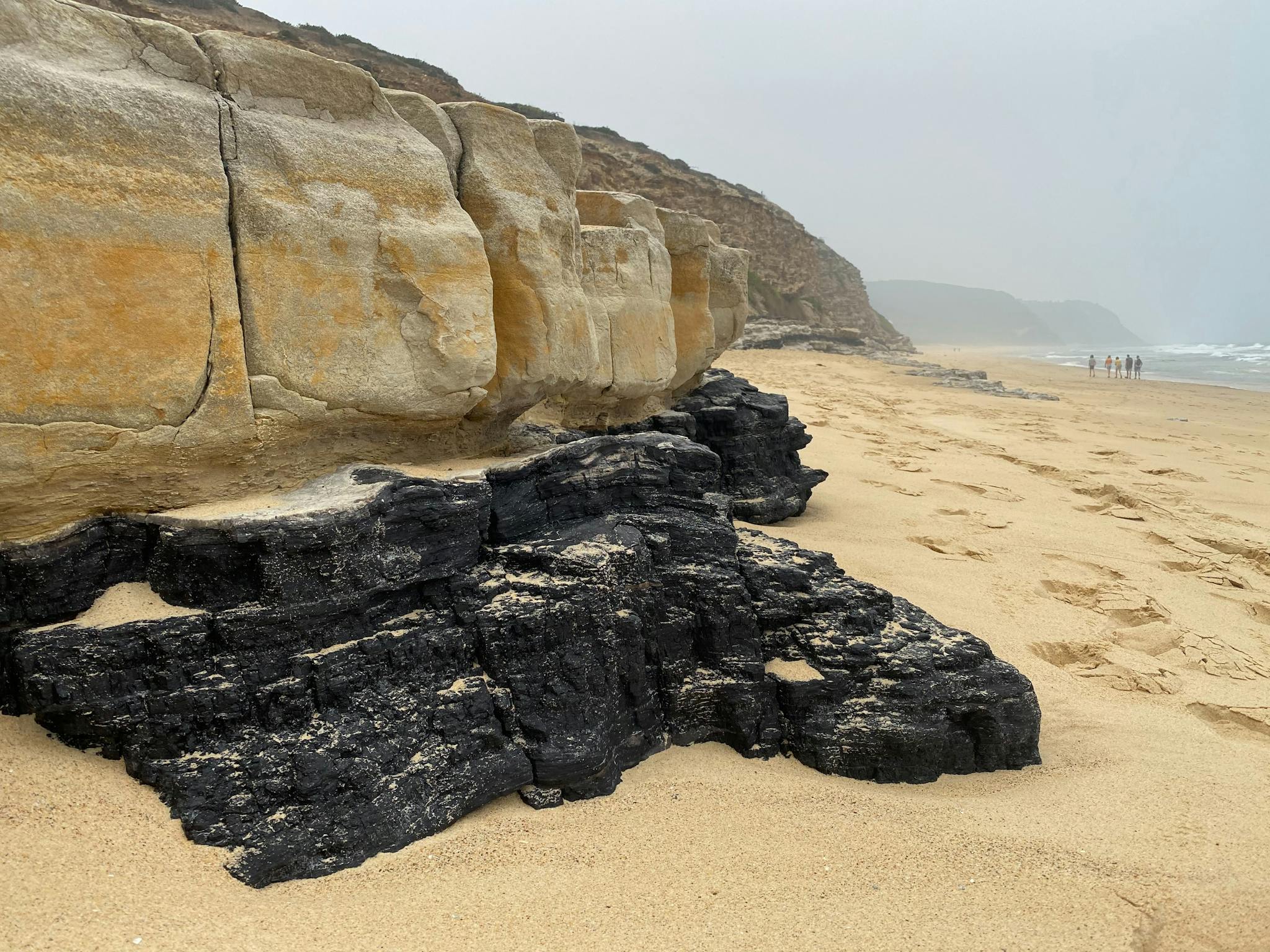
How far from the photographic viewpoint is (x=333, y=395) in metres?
2.78

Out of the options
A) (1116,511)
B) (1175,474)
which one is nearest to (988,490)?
(1116,511)

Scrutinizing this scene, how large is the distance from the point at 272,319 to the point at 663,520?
1694 mm

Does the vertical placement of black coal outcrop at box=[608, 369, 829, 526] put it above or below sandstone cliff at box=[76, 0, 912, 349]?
below

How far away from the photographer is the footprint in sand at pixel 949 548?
5.66 metres

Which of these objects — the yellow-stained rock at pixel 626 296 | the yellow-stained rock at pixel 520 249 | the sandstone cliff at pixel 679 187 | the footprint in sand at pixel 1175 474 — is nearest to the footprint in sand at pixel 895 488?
the yellow-stained rock at pixel 626 296

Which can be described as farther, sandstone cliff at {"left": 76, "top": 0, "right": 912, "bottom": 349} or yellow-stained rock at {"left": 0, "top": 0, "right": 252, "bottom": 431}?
sandstone cliff at {"left": 76, "top": 0, "right": 912, "bottom": 349}

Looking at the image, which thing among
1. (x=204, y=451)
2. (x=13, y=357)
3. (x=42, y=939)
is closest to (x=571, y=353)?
(x=204, y=451)

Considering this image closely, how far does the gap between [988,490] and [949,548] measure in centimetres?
202

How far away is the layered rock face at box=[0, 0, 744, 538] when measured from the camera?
2.22m

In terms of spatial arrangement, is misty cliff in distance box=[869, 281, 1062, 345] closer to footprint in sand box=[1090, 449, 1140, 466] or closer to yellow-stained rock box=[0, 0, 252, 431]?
footprint in sand box=[1090, 449, 1140, 466]

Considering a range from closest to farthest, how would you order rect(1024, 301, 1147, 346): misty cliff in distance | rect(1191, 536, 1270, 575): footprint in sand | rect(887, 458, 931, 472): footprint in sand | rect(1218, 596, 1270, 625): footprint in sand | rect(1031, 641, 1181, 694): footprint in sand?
rect(1031, 641, 1181, 694): footprint in sand < rect(1218, 596, 1270, 625): footprint in sand < rect(1191, 536, 1270, 575): footprint in sand < rect(887, 458, 931, 472): footprint in sand < rect(1024, 301, 1147, 346): misty cliff in distance

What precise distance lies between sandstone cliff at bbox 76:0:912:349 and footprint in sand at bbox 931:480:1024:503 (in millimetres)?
11536

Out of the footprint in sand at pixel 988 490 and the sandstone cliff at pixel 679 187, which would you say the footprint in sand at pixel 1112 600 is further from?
the sandstone cliff at pixel 679 187

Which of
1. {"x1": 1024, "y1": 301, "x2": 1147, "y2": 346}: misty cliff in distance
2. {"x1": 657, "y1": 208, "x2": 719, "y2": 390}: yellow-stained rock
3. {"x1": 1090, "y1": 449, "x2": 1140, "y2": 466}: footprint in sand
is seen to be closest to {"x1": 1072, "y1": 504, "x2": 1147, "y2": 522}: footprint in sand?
{"x1": 1090, "y1": 449, "x2": 1140, "y2": 466}: footprint in sand
